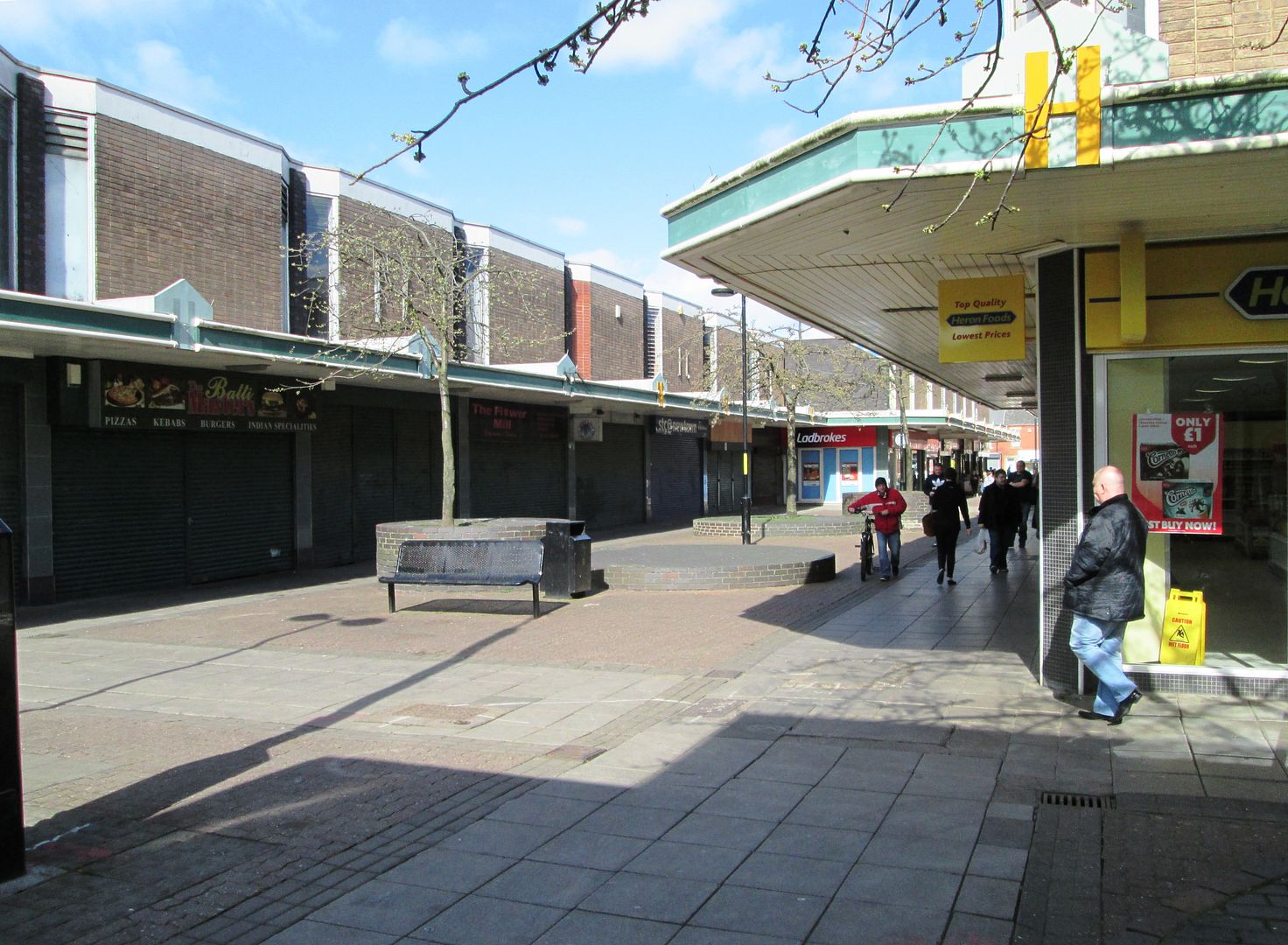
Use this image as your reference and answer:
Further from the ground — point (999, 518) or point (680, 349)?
point (680, 349)

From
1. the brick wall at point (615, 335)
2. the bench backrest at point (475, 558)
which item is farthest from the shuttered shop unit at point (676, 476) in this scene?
the bench backrest at point (475, 558)

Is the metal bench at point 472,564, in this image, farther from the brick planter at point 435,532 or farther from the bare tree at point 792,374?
the bare tree at point 792,374

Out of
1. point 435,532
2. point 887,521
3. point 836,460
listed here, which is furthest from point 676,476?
point 435,532

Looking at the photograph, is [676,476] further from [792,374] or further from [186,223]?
[186,223]

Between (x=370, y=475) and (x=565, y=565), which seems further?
(x=370, y=475)

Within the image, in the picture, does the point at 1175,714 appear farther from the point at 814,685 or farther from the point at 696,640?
the point at 696,640

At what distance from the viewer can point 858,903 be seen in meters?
4.04

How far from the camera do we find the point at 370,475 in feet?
67.6

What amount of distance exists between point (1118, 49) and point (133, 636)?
10766 millimetres

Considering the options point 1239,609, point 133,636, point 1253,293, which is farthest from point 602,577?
point 1253,293

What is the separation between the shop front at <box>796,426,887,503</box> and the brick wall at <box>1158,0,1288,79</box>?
123 feet

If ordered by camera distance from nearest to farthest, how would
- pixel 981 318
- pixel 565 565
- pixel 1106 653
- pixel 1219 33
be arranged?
pixel 1106 653
pixel 1219 33
pixel 981 318
pixel 565 565

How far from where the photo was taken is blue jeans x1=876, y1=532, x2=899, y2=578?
1527cm

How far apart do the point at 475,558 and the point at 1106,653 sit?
7.55 meters
